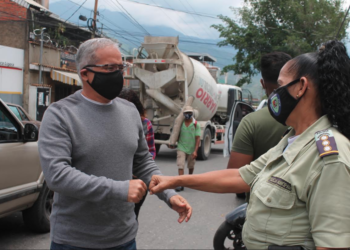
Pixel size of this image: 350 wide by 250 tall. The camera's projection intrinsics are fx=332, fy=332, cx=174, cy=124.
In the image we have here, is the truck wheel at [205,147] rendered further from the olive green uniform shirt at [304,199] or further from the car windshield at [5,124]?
the olive green uniform shirt at [304,199]

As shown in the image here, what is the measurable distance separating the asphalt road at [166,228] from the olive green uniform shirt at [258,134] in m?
1.80

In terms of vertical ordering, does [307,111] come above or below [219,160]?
above

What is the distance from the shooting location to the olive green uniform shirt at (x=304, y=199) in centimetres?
124

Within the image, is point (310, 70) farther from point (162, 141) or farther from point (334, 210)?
point (162, 141)

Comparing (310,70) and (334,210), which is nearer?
(334,210)

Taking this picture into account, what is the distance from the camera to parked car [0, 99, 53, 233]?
3.53 metres

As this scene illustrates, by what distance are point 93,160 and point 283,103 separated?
3.40ft

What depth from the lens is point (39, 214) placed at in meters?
4.20

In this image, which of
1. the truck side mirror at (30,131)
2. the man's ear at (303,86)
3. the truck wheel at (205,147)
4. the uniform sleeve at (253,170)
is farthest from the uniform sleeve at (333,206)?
the truck wheel at (205,147)

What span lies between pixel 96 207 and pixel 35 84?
53.4 ft

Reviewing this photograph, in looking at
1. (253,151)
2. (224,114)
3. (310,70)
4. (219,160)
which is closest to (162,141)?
(219,160)

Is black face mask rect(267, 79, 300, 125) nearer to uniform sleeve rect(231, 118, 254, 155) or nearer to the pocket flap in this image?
the pocket flap

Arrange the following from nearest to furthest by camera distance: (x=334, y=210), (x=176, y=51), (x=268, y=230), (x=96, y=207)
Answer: (x=334, y=210), (x=268, y=230), (x=96, y=207), (x=176, y=51)

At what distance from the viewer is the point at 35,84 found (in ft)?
54.3
